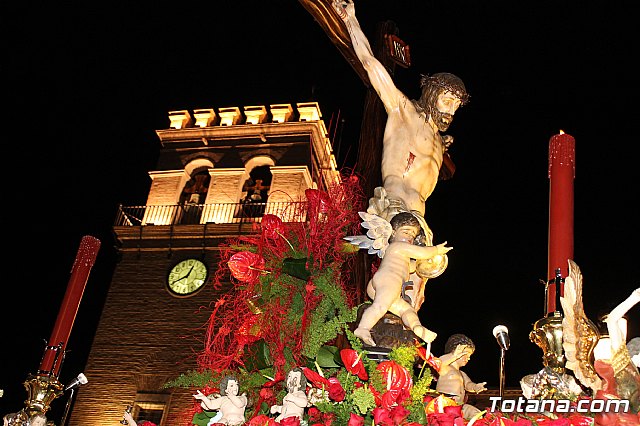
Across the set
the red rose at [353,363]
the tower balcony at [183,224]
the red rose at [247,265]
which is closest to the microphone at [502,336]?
the red rose at [353,363]

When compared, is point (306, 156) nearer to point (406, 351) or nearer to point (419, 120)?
point (419, 120)

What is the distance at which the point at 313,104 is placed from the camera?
28.8 metres

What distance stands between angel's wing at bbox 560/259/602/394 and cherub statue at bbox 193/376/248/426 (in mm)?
1759

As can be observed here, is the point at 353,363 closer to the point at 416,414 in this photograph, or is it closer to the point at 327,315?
the point at 416,414

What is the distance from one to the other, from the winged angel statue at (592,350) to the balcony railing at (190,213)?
837 inches

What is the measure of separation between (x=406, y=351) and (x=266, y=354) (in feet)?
2.76

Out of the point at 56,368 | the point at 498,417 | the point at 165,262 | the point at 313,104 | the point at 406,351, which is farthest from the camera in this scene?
the point at 313,104

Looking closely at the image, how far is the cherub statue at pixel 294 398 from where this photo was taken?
13.1 ft

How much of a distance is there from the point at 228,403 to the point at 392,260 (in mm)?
1500

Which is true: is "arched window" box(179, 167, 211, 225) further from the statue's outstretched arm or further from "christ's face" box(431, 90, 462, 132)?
"christ's face" box(431, 90, 462, 132)

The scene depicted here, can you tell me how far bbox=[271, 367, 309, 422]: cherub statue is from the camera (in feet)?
13.1

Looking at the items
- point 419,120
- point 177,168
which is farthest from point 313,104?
point 419,120

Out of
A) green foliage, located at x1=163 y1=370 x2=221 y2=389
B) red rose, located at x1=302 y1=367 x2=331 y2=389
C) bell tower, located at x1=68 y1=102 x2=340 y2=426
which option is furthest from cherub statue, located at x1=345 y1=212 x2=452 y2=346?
bell tower, located at x1=68 y1=102 x2=340 y2=426

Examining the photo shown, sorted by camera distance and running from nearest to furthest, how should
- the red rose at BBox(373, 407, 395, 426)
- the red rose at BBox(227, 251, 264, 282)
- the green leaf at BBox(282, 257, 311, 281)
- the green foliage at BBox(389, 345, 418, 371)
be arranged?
the red rose at BBox(373, 407, 395, 426) < the green foliage at BBox(389, 345, 418, 371) < the green leaf at BBox(282, 257, 311, 281) < the red rose at BBox(227, 251, 264, 282)
